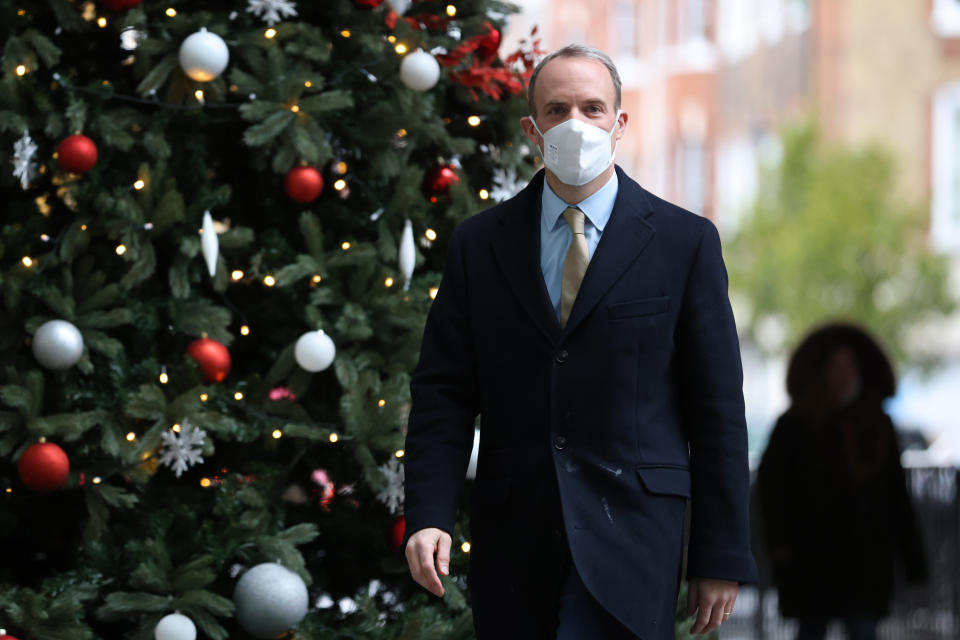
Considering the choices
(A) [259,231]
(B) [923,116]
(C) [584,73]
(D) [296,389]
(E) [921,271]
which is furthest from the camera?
(B) [923,116]

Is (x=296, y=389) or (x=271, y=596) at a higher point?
(x=296, y=389)

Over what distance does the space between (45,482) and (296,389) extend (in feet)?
2.75

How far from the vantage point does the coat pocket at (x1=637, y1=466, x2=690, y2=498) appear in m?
3.01

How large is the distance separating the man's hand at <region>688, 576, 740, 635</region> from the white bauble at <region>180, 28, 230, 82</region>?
2.35m

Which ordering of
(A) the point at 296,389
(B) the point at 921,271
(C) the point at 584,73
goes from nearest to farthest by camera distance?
(C) the point at 584,73 → (A) the point at 296,389 → (B) the point at 921,271

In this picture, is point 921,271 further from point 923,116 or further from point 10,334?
point 10,334

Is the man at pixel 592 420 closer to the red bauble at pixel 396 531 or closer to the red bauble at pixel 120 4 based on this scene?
the red bauble at pixel 396 531

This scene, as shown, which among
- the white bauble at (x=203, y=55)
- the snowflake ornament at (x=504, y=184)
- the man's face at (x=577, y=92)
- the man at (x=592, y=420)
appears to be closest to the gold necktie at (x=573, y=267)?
the man at (x=592, y=420)

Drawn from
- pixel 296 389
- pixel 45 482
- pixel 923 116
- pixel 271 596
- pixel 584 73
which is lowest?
pixel 271 596

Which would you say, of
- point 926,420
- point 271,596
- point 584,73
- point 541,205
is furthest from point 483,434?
point 926,420

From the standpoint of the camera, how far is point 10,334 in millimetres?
4492

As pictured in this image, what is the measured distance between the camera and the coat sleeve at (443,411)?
3117 millimetres

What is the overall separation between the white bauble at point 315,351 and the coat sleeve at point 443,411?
1.38 m

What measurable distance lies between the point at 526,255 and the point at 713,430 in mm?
534
